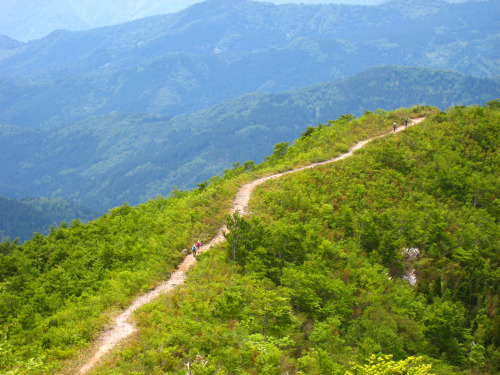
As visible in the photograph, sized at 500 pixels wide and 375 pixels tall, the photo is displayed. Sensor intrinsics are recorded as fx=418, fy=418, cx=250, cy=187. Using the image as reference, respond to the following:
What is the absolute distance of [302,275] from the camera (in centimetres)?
2477

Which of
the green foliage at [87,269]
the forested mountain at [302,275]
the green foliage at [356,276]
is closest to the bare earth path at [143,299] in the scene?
the green foliage at [87,269]

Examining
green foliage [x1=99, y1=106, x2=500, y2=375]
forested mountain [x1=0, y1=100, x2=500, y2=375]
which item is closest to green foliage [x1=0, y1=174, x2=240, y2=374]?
forested mountain [x1=0, y1=100, x2=500, y2=375]

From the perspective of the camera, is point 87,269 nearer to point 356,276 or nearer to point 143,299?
point 143,299

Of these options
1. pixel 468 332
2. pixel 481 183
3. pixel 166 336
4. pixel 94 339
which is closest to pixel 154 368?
pixel 166 336

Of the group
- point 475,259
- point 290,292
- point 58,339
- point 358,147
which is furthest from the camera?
point 358,147

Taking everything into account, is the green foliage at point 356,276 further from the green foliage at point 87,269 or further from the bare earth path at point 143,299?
the green foliage at point 87,269

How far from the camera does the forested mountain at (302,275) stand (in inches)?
758

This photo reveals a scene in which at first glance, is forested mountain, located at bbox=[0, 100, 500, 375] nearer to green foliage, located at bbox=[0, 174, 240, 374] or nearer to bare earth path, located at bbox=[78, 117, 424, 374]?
green foliage, located at bbox=[0, 174, 240, 374]

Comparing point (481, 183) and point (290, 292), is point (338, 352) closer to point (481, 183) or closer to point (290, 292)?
point (290, 292)

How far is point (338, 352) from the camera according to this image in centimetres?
2108

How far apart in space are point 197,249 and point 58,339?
11.1 metres

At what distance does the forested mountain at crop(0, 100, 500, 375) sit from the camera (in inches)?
758

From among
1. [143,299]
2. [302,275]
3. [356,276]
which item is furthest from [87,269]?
[356,276]

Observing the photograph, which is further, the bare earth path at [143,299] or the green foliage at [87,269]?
the green foliage at [87,269]
